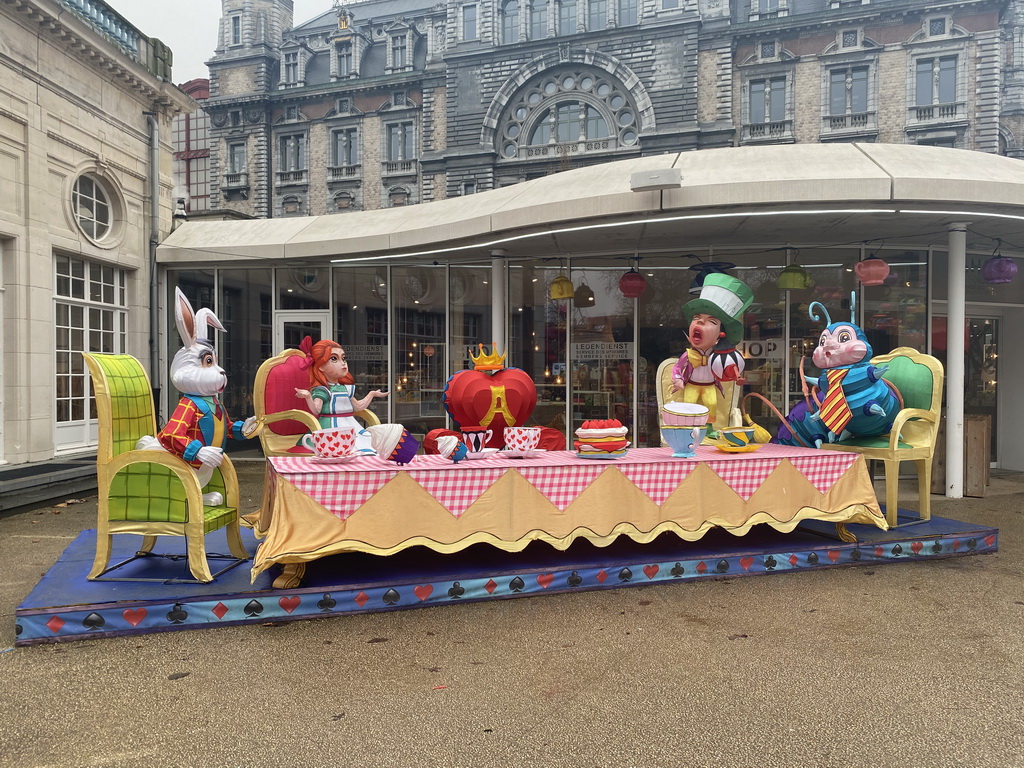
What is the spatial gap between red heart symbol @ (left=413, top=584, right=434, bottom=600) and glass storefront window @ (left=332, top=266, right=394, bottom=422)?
6.26 metres

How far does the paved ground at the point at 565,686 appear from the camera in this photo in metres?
2.47

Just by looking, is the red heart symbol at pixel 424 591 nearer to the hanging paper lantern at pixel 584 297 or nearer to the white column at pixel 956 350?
the hanging paper lantern at pixel 584 297

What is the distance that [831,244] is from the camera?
841 cm

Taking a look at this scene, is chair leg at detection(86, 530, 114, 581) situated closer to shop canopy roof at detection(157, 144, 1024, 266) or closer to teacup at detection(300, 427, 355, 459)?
teacup at detection(300, 427, 355, 459)

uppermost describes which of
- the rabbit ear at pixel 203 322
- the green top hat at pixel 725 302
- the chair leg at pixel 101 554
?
the green top hat at pixel 725 302

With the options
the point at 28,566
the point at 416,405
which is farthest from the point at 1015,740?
the point at 416,405

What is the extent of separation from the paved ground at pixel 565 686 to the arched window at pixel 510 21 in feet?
130

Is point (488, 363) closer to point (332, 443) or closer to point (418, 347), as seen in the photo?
point (332, 443)

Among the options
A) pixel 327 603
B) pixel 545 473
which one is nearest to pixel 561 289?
pixel 545 473

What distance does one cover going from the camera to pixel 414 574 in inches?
163

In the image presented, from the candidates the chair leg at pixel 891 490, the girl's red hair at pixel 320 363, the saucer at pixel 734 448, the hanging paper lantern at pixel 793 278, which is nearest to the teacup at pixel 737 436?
the saucer at pixel 734 448

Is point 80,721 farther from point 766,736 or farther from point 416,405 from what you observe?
point 416,405

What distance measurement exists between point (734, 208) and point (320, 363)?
4235 millimetres

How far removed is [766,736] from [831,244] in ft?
24.0
